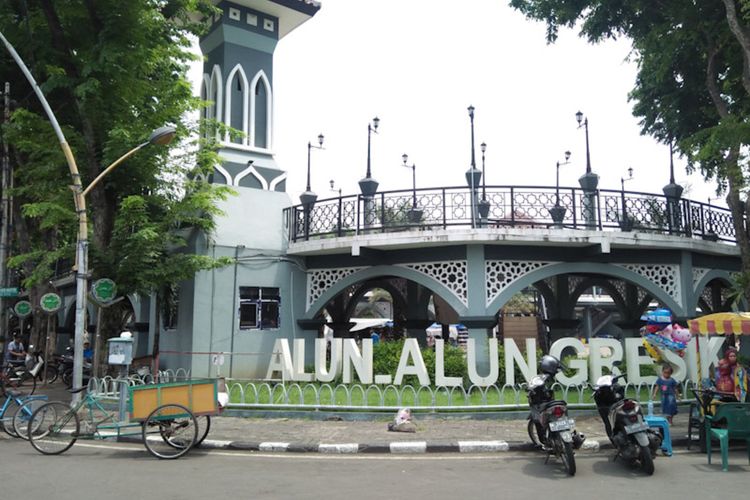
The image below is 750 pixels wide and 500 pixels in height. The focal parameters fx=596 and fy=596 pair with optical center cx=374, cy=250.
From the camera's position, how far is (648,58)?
15547 millimetres

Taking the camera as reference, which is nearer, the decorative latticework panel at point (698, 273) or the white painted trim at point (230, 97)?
the decorative latticework panel at point (698, 273)

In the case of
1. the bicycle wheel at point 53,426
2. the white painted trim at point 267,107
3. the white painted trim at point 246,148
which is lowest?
the bicycle wheel at point 53,426

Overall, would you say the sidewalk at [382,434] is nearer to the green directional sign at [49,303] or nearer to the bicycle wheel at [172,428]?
the bicycle wheel at [172,428]

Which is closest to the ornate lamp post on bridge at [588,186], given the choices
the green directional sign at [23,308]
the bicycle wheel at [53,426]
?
the bicycle wheel at [53,426]

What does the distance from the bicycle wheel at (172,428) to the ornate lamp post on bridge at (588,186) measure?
9.38 meters

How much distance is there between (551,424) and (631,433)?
0.86 m

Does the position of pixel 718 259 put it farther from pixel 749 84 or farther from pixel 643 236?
pixel 749 84

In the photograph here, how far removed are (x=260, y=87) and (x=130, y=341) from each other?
9.00 m

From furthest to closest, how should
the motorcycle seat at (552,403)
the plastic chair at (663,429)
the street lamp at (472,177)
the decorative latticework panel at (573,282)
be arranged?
the decorative latticework panel at (573,282) < the street lamp at (472,177) < the plastic chair at (663,429) < the motorcycle seat at (552,403)

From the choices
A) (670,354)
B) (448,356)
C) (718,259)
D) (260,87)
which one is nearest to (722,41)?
(718,259)

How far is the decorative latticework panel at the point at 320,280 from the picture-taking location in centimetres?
1512

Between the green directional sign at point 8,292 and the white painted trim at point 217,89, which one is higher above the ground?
the white painted trim at point 217,89

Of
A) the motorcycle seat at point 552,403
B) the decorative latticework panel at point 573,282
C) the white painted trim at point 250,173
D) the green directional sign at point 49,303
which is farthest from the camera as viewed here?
the decorative latticework panel at point 573,282

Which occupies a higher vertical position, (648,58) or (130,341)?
(648,58)
